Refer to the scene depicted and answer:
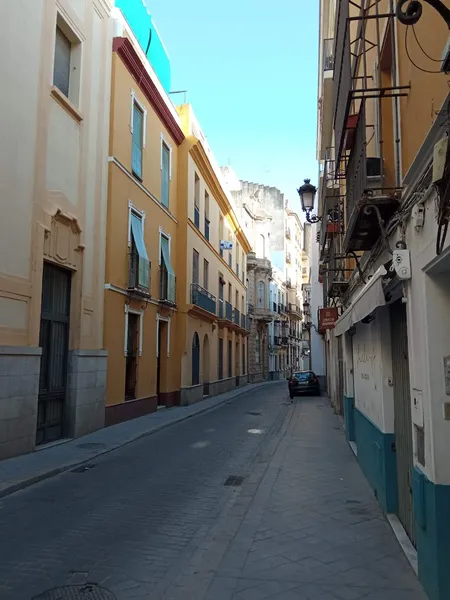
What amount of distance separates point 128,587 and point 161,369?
15.3 metres

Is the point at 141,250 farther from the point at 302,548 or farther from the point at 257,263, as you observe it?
the point at 257,263

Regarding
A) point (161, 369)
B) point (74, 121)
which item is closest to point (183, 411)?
point (161, 369)

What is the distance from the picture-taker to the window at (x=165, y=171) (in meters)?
19.3

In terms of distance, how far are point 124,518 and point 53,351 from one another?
6.02 metres

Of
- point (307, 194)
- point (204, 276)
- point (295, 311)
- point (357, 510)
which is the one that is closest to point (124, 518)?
point (357, 510)

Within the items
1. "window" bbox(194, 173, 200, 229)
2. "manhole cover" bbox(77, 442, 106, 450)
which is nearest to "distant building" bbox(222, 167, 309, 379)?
"window" bbox(194, 173, 200, 229)

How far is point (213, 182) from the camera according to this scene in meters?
26.2

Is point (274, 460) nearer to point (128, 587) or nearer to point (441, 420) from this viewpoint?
point (128, 587)

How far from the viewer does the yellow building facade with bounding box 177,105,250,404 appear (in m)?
21.2

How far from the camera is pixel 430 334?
382 cm

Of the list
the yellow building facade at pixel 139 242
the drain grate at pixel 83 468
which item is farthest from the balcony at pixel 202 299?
the drain grate at pixel 83 468

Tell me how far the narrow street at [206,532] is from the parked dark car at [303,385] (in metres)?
16.2

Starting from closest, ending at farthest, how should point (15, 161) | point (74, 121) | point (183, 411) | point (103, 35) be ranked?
point (15, 161) → point (74, 121) → point (103, 35) → point (183, 411)

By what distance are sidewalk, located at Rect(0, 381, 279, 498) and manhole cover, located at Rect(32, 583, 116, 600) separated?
3.39 m
